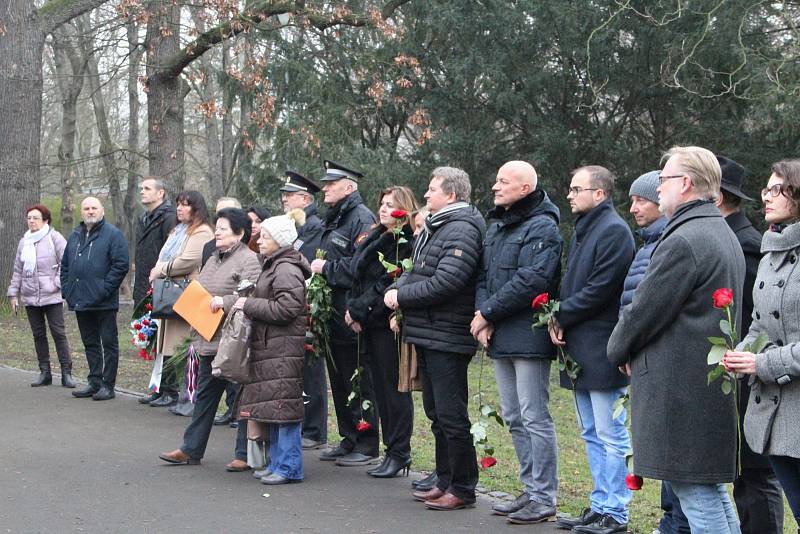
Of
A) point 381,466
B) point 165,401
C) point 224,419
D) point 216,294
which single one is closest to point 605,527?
point 381,466

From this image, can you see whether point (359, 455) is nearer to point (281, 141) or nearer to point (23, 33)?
point (281, 141)

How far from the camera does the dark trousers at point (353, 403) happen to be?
28.6 feet

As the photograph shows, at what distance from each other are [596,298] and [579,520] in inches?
53.9

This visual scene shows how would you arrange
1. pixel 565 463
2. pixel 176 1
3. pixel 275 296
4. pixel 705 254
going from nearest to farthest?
pixel 705 254, pixel 275 296, pixel 565 463, pixel 176 1

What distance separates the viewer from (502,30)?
60.6ft

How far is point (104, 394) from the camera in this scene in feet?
37.6

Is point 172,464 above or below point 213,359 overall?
below

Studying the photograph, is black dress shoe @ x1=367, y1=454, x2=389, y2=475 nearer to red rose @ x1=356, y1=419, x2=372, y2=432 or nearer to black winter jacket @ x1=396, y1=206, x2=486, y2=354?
red rose @ x1=356, y1=419, x2=372, y2=432

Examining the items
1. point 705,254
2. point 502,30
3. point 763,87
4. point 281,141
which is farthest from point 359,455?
point 281,141

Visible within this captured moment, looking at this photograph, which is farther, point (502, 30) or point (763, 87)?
point (502, 30)

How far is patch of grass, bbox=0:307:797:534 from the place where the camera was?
24.6ft

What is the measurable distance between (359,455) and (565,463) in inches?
77.2

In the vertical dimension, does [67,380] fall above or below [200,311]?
below

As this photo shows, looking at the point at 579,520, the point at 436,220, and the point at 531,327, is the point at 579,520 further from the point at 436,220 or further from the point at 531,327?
the point at 436,220
